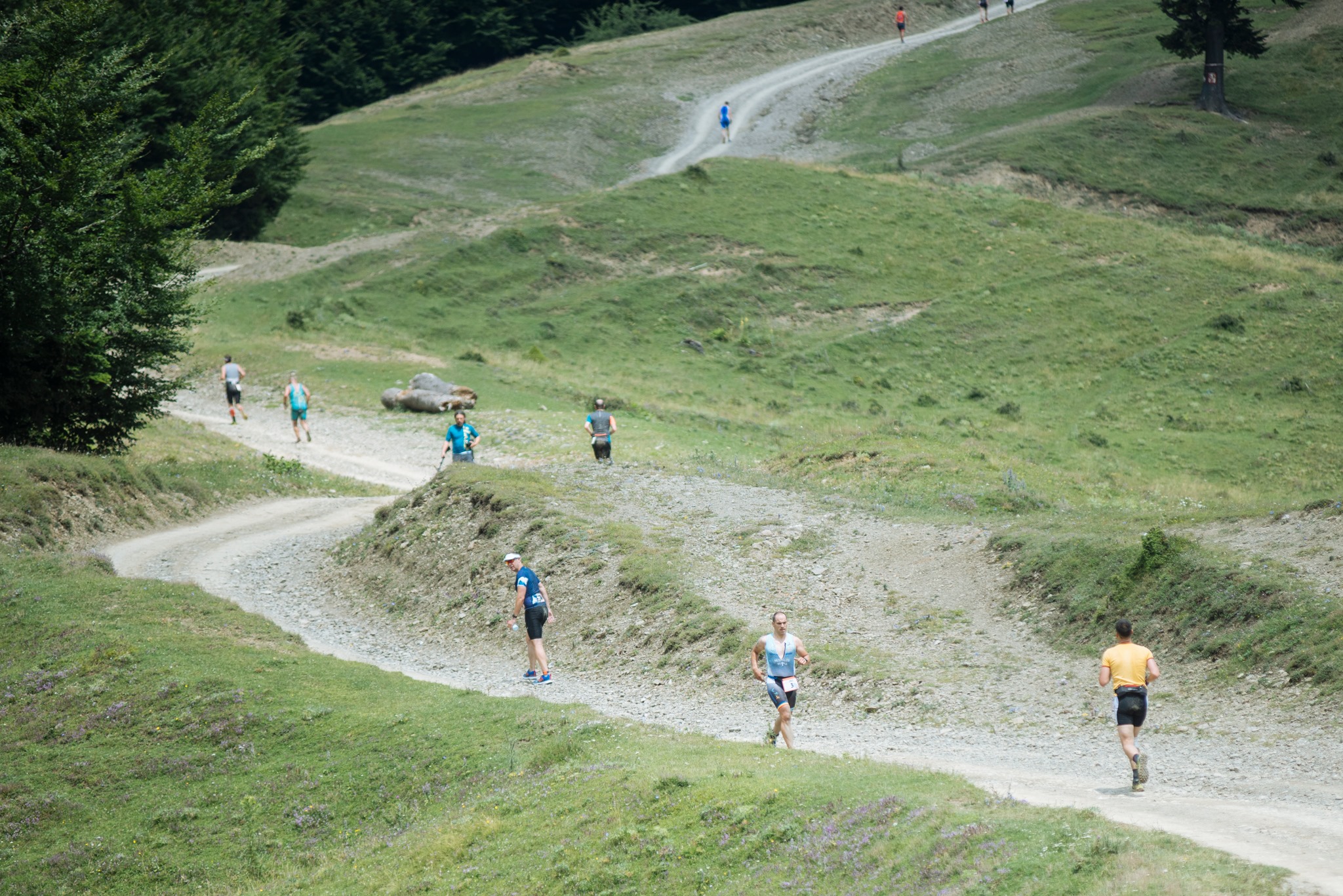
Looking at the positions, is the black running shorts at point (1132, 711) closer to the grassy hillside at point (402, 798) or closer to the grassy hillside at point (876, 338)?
the grassy hillside at point (402, 798)

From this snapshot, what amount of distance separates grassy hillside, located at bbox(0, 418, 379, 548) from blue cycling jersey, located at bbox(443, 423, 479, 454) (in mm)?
4483

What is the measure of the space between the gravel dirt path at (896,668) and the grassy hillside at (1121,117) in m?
50.3

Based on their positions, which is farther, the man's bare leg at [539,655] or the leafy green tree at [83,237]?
the leafy green tree at [83,237]

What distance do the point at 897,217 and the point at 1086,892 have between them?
2243 inches

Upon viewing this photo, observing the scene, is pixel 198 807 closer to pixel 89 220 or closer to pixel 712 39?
pixel 89 220

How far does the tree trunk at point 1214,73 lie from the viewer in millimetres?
74250

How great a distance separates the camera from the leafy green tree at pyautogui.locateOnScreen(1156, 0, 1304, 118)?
7294cm

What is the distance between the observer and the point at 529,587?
19.0 m

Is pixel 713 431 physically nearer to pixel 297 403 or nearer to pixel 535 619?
pixel 297 403

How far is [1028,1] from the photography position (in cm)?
11156

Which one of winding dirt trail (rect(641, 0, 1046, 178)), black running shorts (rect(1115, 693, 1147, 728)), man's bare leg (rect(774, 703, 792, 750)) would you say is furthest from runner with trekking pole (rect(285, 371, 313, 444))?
winding dirt trail (rect(641, 0, 1046, 178))

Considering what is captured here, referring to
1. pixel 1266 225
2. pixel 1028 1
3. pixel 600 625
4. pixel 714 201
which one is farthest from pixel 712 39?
pixel 600 625

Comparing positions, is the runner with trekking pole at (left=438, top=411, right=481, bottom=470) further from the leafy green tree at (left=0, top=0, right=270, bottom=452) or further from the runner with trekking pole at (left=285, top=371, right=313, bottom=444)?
the runner with trekking pole at (left=285, top=371, right=313, bottom=444)

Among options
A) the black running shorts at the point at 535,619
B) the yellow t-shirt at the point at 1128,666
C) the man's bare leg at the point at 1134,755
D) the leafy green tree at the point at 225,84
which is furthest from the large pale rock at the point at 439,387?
the man's bare leg at the point at 1134,755
